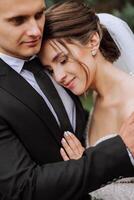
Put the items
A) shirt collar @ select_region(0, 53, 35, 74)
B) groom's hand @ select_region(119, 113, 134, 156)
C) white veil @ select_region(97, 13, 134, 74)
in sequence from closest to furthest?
groom's hand @ select_region(119, 113, 134, 156), shirt collar @ select_region(0, 53, 35, 74), white veil @ select_region(97, 13, 134, 74)

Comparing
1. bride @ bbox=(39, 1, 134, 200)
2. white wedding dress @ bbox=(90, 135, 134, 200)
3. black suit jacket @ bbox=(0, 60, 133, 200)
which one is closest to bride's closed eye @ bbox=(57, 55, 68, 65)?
bride @ bbox=(39, 1, 134, 200)

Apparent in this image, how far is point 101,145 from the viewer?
3498 millimetres

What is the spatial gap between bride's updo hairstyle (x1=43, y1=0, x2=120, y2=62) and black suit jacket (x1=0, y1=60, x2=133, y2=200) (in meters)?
0.48

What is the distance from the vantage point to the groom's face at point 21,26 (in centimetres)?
361

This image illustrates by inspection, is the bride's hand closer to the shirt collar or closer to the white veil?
the shirt collar

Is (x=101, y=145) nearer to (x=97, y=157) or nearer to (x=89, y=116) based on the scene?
(x=97, y=157)

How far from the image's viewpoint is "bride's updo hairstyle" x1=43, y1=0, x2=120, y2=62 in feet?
12.7

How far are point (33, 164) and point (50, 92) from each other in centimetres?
46

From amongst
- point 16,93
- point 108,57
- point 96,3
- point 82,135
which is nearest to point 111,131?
point 82,135

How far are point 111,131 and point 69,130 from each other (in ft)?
1.32

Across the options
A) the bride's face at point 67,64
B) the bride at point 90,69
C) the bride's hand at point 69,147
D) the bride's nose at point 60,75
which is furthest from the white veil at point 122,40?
the bride's hand at point 69,147

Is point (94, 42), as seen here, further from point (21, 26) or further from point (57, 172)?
point (57, 172)

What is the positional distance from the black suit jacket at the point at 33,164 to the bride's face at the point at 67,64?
0.36 meters

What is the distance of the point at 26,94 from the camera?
11.9 ft
